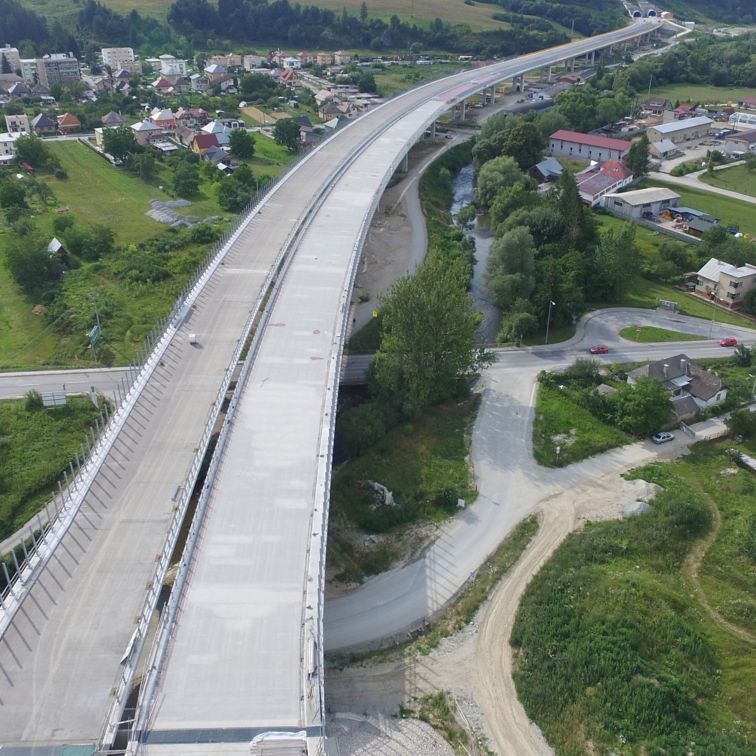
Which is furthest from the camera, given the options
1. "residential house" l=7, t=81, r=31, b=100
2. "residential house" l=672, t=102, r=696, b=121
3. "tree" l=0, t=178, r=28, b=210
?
"residential house" l=7, t=81, r=31, b=100

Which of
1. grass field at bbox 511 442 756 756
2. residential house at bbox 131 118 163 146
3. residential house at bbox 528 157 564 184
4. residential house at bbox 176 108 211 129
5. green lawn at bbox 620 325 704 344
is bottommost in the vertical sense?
grass field at bbox 511 442 756 756

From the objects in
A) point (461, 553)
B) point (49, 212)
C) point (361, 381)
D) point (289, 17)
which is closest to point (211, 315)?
point (361, 381)

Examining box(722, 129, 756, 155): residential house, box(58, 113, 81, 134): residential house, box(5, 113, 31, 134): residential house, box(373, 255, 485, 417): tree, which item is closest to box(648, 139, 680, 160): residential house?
box(722, 129, 756, 155): residential house

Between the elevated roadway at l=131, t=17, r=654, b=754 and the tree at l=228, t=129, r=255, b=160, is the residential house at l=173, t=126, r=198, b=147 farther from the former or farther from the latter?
the elevated roadway at l=131, t=17, r=654, b=754

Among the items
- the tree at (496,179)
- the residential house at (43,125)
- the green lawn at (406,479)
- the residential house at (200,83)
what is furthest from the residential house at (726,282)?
the residential house at (200,83)

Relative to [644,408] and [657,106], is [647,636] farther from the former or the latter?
[657,106]
